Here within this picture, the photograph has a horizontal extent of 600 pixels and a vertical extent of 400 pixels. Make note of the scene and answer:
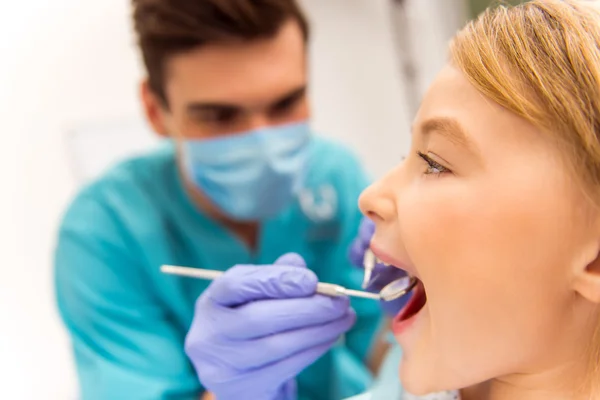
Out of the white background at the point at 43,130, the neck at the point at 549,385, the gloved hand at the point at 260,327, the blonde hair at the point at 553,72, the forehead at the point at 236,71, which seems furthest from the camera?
the white background at the point at 43,130

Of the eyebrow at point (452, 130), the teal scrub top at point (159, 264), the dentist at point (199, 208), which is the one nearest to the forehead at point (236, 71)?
the dentist at point (199, 208)

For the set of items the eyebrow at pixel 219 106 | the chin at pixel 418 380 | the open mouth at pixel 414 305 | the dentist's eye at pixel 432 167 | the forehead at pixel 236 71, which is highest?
the forehead at pixel 236 71

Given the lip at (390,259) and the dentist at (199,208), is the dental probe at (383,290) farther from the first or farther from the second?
the dentist at (199,208)

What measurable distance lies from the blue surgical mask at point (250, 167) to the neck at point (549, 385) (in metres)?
0.60

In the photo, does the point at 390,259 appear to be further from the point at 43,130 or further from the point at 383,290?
the point at 43,130

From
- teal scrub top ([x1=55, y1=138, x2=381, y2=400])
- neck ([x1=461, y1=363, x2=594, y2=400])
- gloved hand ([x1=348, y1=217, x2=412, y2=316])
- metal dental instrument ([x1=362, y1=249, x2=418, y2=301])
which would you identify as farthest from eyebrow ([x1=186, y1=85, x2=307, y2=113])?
neck ([x1=461, y1=363, x2=594, y2=400])

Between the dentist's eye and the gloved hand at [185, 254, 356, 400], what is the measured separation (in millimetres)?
236

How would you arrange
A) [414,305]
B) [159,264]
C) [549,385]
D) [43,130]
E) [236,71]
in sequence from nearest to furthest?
1. [549,385]
2. [414,305]
3. [236,71]
4. [159,264]
5. [43,130]

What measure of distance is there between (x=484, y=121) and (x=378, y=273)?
1.08ft

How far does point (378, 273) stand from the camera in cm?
79

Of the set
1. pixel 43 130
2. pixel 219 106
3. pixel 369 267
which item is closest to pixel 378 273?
pixel 369 267

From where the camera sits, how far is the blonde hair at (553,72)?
507 millimetres

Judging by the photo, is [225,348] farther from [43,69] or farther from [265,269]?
[43,69]

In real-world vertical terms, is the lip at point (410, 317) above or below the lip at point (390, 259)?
below
